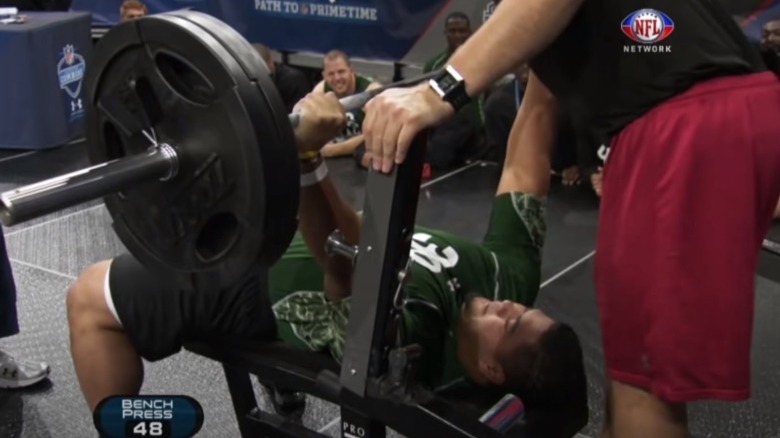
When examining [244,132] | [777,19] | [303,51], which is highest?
[244,132]

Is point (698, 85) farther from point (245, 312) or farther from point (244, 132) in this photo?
point (245, 312)

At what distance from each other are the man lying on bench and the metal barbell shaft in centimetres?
28

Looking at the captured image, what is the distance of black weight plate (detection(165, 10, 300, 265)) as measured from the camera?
135 cm

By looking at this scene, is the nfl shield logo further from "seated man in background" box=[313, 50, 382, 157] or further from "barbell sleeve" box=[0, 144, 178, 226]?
"seated man in background" box=[313, 50, 382, 157]

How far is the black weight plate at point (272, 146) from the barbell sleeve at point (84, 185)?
170 mm

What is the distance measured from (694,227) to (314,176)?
674 millimetres

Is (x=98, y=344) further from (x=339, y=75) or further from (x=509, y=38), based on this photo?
(x=339, y=75)

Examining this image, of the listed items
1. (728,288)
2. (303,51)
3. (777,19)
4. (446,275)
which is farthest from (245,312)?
(303,51)

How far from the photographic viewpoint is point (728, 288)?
4.86 feet

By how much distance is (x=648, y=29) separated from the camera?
1.45m

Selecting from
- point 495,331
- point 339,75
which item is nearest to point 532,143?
point 495,331

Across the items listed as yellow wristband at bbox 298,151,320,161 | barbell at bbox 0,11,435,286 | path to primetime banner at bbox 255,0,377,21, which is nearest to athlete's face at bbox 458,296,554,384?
yellow wristband at bbox 298,151,320,161

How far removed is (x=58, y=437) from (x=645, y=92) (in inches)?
65.2
